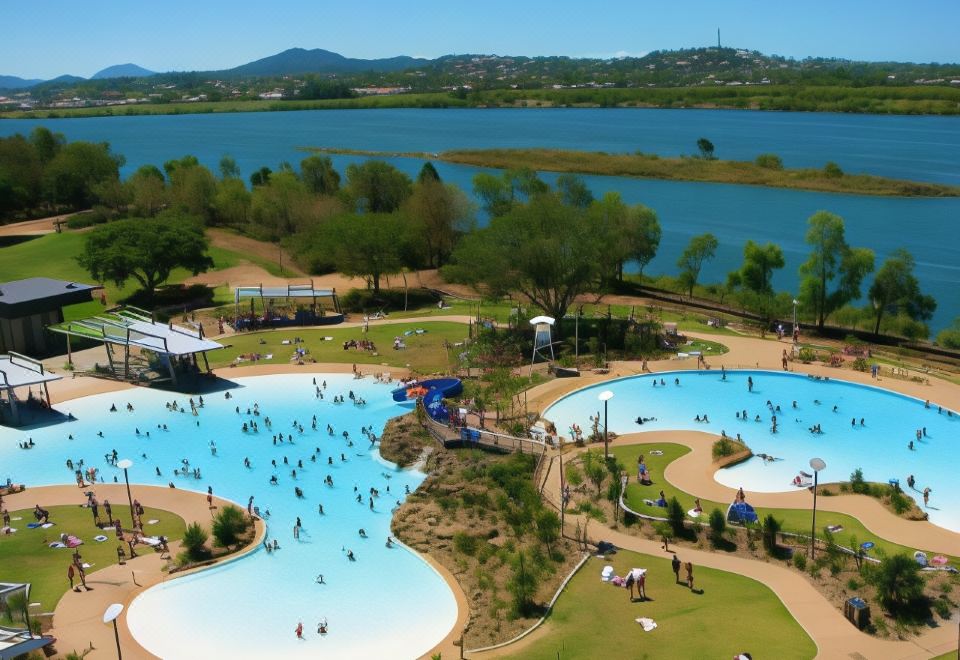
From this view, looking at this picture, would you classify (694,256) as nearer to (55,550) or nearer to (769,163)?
(55,550)

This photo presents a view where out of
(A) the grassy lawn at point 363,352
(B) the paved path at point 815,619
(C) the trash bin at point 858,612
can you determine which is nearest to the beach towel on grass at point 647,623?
(B) the paved path at point 815,619

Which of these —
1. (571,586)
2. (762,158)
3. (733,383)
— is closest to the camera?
(571,586)

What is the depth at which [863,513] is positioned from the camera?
3250 centimetres

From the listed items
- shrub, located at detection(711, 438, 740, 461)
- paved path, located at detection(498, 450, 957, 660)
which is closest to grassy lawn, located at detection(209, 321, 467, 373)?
shrub, located at detection(711, 438, 740, 461)

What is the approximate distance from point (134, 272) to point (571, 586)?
52054 millimetres

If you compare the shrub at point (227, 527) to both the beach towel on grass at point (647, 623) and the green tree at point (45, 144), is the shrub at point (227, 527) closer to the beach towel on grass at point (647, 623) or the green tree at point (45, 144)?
the beach towel on grass at point (647, 623)

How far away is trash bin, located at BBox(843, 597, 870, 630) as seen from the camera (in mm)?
25047

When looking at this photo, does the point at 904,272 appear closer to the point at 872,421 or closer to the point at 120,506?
the point at 872,421

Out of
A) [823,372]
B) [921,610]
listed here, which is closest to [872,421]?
[823,372]

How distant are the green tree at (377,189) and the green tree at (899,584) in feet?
236

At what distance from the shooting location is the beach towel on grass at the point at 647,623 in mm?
25359

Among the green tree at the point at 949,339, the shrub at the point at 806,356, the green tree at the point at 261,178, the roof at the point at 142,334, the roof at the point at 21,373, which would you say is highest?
the green tree at the point at 261,178

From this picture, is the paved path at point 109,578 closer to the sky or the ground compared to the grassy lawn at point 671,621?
closer to the ground

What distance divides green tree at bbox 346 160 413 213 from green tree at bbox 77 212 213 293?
2450 centimetres
